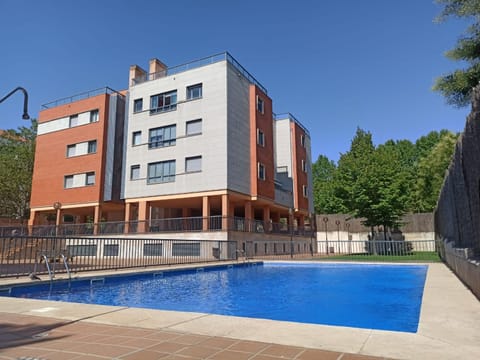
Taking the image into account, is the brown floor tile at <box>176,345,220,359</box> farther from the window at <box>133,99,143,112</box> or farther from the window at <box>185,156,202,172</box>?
the window at <box>133,99,143,112</box>

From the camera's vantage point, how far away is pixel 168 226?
25.8 metres

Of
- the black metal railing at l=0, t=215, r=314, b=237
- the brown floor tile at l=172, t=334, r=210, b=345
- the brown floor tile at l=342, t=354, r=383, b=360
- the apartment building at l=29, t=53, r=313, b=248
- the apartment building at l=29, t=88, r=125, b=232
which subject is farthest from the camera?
the apartment building at l=29, t=88, r=125, b=232

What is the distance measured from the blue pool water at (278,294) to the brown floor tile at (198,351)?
12.9 feet

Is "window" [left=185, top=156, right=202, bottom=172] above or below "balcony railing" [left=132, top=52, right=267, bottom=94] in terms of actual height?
below

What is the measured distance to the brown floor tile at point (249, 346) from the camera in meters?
3.29

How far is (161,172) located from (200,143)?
165 inches

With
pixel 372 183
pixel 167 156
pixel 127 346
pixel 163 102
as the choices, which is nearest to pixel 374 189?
pixel 372 183

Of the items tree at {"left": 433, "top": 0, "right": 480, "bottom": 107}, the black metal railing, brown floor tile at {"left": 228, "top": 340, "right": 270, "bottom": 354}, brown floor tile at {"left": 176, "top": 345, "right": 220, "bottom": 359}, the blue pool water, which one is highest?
tree at {"left": 433, "top": 0, "right": 480, "bottom": 107}

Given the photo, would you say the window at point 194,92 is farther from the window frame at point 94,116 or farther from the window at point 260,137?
the window frame at point 94,116

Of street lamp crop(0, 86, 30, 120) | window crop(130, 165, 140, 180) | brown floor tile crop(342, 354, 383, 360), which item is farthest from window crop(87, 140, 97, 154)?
brown floor tile crop(342, 354, 383, 360)

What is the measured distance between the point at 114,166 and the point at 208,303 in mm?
24799

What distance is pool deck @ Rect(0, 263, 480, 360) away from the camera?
3146 millimetres

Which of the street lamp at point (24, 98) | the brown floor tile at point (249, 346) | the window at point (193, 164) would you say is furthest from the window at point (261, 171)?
the brown floor tile at point (249, 346)

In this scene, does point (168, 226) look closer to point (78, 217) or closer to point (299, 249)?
point (299, 249)
